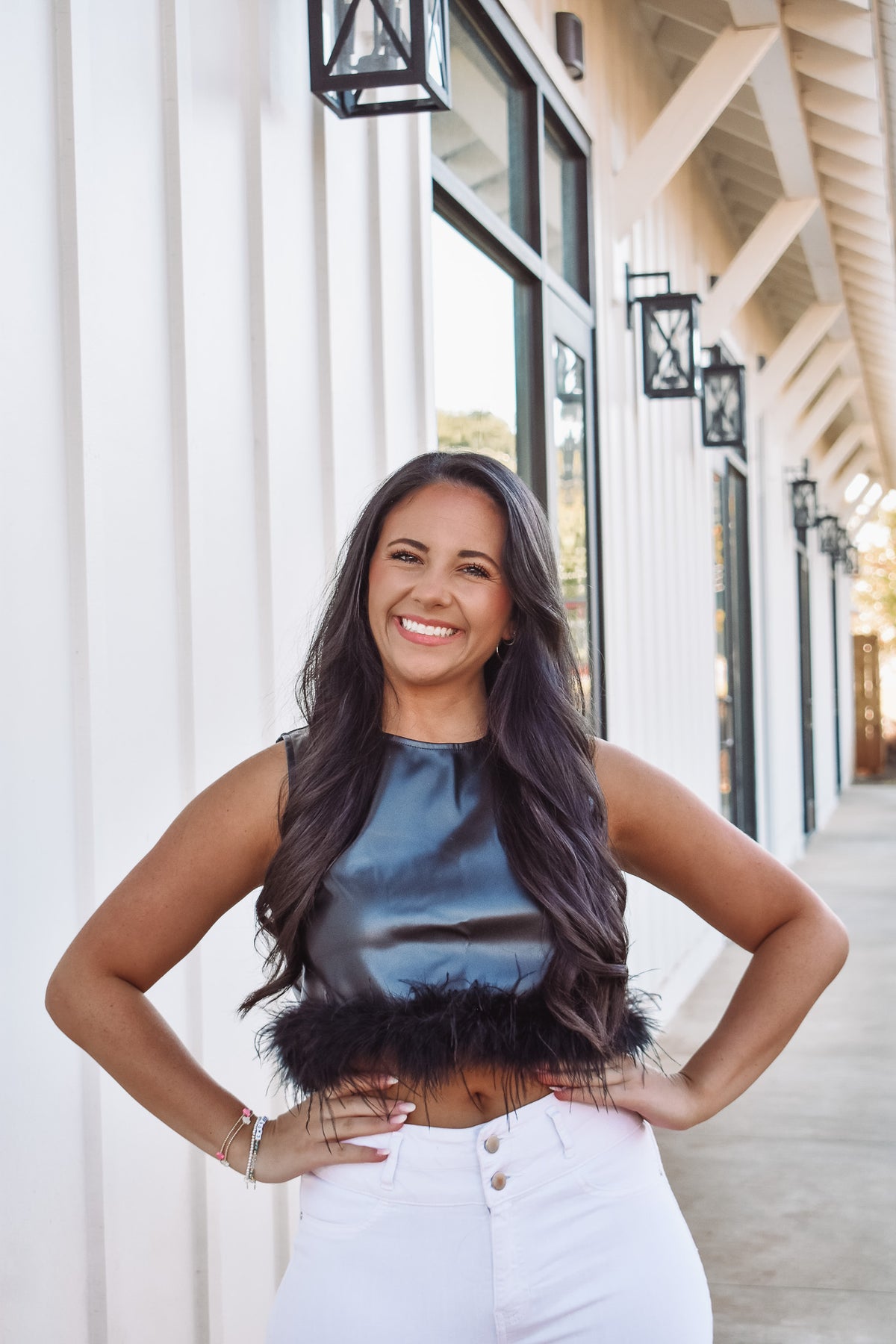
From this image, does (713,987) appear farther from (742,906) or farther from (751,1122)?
(742,906)

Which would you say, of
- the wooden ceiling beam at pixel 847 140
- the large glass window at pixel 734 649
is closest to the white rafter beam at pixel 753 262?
the wooden ceiling beam at pixel 847 140

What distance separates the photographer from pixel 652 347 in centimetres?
521

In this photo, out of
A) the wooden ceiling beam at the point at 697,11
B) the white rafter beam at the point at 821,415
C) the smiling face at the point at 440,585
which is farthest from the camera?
the white rafter beam at the point at 821,415

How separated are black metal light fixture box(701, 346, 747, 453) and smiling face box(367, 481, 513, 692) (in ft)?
16.9

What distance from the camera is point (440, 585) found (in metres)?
1.48

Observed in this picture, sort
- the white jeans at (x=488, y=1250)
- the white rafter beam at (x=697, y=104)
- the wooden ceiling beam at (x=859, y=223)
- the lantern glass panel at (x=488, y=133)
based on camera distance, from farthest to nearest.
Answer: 1. the wooden ceiling beam at (x=859, y=223)
2. the white rafter beam at (x=697, y=104)
3. the lantern glass panel at (x=488, y=133)
4. the white jeans at (x=488, y=1250)

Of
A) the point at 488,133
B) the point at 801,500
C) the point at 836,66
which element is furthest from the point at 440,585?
the point at 801,500

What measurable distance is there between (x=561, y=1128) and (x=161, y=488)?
96 centimetres

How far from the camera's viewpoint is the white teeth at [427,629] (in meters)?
1.50

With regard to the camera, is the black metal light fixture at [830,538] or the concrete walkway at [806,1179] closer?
the concrete walkway at [806,1179]

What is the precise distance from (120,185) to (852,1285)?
275 cm

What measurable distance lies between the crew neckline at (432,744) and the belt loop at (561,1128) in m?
0.40

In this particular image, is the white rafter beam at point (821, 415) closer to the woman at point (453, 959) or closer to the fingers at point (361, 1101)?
the woman at point (453, 959)

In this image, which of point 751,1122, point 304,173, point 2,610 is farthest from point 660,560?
point 2,610
